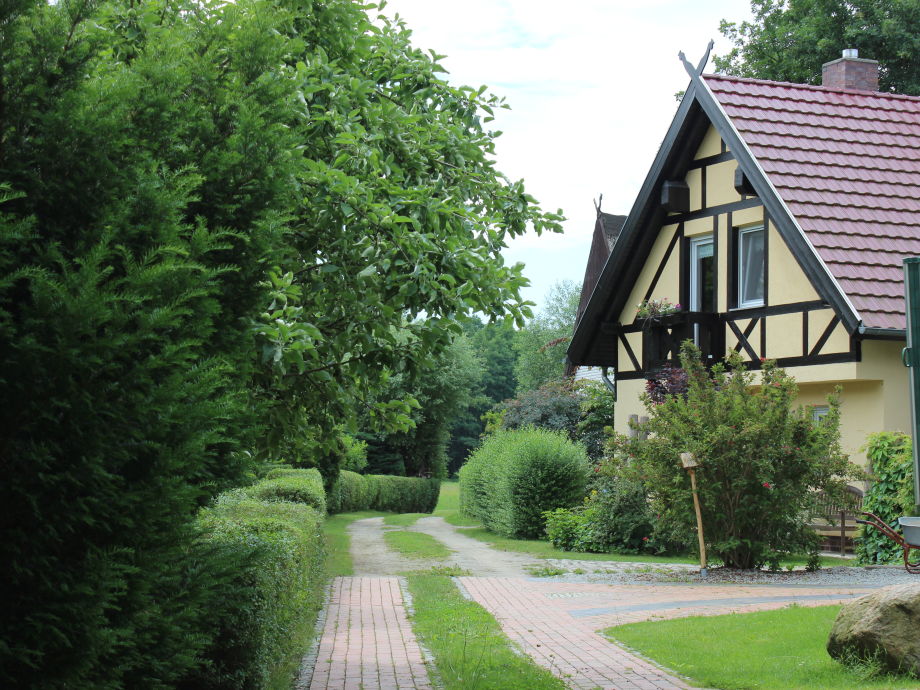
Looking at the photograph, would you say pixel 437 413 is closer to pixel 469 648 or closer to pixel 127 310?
pixel 469 648

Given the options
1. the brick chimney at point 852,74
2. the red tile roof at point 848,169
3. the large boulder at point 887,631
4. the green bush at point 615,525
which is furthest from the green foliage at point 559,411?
the large boulder at point 887,631

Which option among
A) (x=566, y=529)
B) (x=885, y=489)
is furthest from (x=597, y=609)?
(x=566, y=529)

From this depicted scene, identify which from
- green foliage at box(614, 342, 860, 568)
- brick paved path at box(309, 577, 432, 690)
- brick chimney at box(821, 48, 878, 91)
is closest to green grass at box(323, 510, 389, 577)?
brick paved path at box(309, 577, 432, 690)

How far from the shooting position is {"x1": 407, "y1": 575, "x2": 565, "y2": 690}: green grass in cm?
713

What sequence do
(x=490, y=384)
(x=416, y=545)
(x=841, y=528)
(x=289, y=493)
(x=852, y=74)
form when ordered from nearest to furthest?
(x=289, y=493) → (x=841, y=528) → (x=416, y=545) → (x=852, y=74) → (x=490, y=384)

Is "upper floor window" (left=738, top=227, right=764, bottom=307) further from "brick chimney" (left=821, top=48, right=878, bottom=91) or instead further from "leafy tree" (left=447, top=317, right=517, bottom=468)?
"leafy tree" (left=447, top=317, right=517, bottom=468)

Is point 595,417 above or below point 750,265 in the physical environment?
below

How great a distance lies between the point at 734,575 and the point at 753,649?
5.64m

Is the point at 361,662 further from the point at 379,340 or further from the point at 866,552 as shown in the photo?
the point at 866,552

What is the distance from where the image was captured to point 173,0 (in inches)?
225

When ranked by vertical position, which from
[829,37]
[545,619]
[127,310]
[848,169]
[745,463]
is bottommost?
[545,619]

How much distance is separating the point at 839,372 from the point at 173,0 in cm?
1354

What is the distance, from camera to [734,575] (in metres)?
13.6

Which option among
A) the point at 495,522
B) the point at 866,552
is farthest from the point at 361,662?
the point at 495,522
